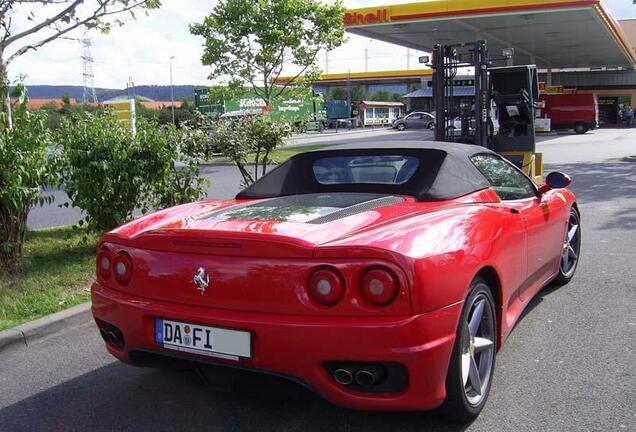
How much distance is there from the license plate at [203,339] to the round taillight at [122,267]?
0.33 metres

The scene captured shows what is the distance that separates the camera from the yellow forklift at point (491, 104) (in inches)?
455

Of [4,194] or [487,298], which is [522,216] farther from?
[4,194]

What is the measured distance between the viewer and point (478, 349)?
10.2ft

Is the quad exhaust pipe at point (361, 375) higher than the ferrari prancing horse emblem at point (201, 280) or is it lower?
lower

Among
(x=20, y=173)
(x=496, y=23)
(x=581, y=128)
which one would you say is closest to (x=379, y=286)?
(x=20, y=173)

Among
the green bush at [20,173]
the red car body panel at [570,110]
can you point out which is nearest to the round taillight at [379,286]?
the green bush at [20,173]

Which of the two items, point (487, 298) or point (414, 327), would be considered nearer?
point (414, 327)

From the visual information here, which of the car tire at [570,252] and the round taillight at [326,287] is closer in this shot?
the round taillight at [326,287]

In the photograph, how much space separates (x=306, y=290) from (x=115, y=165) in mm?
4214

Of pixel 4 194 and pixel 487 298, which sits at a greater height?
pixel 4 194

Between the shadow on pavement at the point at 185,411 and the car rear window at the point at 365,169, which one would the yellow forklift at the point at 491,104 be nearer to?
the car rear window at the point at 365,169

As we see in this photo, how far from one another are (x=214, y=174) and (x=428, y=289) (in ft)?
50.2

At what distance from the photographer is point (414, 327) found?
249 centimetres

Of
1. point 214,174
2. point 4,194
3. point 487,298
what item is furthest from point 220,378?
point 214,174
